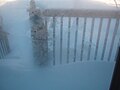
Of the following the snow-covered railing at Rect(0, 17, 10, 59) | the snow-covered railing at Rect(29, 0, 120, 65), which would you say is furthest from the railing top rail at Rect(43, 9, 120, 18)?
the snow-covered railing at Rect(0, 17, 10, 59)

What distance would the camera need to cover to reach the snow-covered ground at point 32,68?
82cm

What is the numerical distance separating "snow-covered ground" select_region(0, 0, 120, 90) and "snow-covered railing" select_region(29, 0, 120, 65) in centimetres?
1

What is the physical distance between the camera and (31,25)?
0.83 meters

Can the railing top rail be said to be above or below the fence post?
above

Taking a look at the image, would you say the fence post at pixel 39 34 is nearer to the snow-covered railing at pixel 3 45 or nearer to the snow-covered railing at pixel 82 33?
the snow-covered railing at pixel 82 33

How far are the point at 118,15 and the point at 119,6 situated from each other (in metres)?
0.04

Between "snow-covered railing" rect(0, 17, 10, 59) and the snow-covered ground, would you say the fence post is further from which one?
"snow-covered railing" rect(0, 17, 10, 59)

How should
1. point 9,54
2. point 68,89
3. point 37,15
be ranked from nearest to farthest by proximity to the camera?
point 37,15, point 9,54, point 68,89

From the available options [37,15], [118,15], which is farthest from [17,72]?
[118,15]

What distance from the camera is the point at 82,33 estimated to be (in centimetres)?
88

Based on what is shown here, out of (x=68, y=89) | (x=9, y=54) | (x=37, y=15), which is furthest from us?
(x=68, y=89)

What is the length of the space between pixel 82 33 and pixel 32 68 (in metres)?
0.29

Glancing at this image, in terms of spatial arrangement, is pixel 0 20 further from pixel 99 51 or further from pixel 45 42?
pixel 99 51

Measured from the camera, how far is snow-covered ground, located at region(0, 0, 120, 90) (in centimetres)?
82
